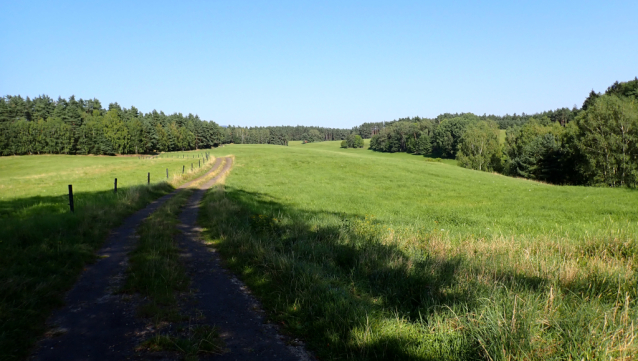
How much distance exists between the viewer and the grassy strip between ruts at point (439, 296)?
379 cm

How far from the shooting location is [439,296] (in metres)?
5.21

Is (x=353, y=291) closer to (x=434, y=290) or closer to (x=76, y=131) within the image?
(x=434, y=290)

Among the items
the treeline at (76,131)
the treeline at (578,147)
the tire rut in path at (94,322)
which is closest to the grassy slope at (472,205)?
the tire rut in path at (94,322)

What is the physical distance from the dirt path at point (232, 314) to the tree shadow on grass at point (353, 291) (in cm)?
28

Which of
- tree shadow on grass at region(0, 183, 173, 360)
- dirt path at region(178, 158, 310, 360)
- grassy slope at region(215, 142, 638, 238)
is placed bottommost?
grassy slope at region(215, 142, 638, 238)

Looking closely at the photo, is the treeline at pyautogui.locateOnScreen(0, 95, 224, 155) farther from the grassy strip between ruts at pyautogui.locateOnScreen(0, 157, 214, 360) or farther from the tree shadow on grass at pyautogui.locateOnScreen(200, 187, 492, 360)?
the tree shadow on grass at pyautogui.locateOnScreen(200, 187, 492, 360)

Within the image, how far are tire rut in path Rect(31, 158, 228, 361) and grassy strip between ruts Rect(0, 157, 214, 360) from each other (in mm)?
231

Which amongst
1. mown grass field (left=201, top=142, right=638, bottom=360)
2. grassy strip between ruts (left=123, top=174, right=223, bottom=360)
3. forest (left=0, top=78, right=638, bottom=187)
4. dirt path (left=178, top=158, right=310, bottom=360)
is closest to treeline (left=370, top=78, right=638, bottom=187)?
forest (left=0, top=78, right=638, bottom=187)

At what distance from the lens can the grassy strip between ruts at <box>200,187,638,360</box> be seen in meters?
3.79

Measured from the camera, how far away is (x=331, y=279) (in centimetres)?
610

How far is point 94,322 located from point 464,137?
87.4m

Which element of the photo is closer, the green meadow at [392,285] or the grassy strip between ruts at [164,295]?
the green meadow at [392,285]

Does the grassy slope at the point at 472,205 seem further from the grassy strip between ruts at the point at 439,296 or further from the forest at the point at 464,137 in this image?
the forest at the point at 464,137

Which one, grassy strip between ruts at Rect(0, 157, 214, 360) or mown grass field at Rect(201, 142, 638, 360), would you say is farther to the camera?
grassy strip between ruts at Rect(0, 157, 214, 360)
